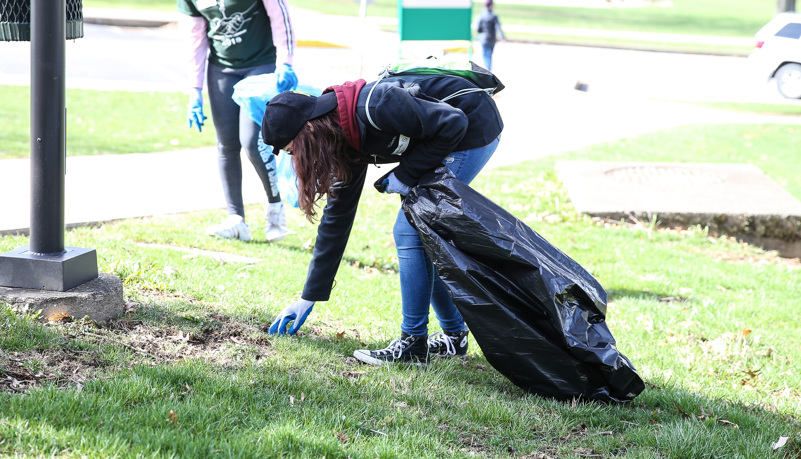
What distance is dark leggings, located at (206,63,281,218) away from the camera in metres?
5.29

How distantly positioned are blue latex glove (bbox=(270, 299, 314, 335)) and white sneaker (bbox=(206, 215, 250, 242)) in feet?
6.71

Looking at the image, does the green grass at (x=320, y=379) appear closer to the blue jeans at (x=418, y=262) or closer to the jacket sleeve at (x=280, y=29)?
the blue jeans at (x=418, y=262)

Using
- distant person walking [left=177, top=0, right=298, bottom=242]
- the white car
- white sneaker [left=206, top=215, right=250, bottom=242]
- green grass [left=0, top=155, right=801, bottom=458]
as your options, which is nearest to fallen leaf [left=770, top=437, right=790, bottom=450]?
green grass [left=0, top=155, right=801, bottom=458]

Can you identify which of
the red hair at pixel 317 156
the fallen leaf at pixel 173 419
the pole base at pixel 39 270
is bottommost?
the fallen leaf at pixel 173 419

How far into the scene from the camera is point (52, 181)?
3371 millimetres

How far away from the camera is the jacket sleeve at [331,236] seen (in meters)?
3.40

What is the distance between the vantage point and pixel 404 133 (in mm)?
3018

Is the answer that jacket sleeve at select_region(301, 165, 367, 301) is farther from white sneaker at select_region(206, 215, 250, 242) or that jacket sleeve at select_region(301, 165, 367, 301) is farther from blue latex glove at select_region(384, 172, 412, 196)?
white sneaker at select_region(206, 215, 250, 242)

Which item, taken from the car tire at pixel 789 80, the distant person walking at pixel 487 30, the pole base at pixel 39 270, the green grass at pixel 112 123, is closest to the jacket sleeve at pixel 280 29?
the pole base at pixel 39 270

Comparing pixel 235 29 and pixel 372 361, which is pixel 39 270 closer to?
pixel 372 361

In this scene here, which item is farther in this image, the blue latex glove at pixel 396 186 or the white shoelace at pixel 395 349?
the white shoelace at pixel 395 349

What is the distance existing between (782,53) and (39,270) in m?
11.8

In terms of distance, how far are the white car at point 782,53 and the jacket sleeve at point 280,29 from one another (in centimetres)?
941

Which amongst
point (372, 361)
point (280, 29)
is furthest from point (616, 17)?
point (372, 361)
